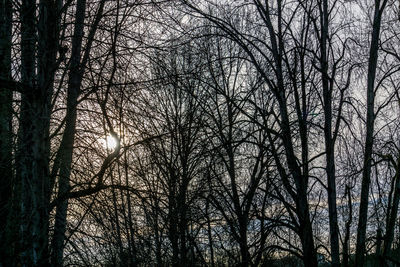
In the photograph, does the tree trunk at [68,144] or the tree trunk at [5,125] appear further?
the tree trunk at [68,144]

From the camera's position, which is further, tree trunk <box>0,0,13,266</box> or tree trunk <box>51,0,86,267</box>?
tree trunk <box>51,0,86,267</box>

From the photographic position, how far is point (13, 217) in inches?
202

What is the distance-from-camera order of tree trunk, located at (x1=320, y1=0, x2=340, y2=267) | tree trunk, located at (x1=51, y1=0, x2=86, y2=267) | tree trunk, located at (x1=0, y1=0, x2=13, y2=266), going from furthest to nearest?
tree trunk, located at (x1=51, y1=0, x2=86, y2=267) → tree trunk, located at (x1=320, y1=0, x2=340, y2=267) → tree trunk, located at (x1=0, y1=0, x2=13, y2=266)

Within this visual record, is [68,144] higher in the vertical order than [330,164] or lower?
higher

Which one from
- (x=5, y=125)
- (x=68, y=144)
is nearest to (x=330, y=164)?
(x=68, y=144)

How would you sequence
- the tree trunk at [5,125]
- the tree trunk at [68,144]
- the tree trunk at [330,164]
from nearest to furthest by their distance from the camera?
1. the tree trunk at [5,125]
2. the tree trunk at [330,164]
3. the tree trunk at [68,144]

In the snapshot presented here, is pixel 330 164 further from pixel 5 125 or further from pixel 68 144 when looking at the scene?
pixel 5 125

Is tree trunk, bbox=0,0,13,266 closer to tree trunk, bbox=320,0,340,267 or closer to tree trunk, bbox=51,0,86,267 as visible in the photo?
tree trunk, bbox=51,0,86,267

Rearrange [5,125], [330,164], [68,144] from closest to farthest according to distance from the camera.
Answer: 1. [5,125]
2. [330,164]
3. [68,144]

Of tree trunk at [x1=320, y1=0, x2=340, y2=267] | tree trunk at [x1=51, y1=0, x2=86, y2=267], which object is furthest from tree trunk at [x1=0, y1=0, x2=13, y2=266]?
tree trunk at [x1=320, y1=0, x2=340, y2=267]

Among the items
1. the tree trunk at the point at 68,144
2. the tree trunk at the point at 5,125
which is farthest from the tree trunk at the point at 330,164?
the tree trunk at the point at 5,125

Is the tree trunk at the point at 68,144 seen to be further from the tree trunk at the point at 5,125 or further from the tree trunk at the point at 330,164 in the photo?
the tree trunk at the point at 330,164

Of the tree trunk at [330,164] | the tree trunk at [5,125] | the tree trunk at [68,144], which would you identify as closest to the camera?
the tree trunk at [5,125]

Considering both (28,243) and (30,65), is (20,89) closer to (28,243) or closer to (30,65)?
(30,65)
